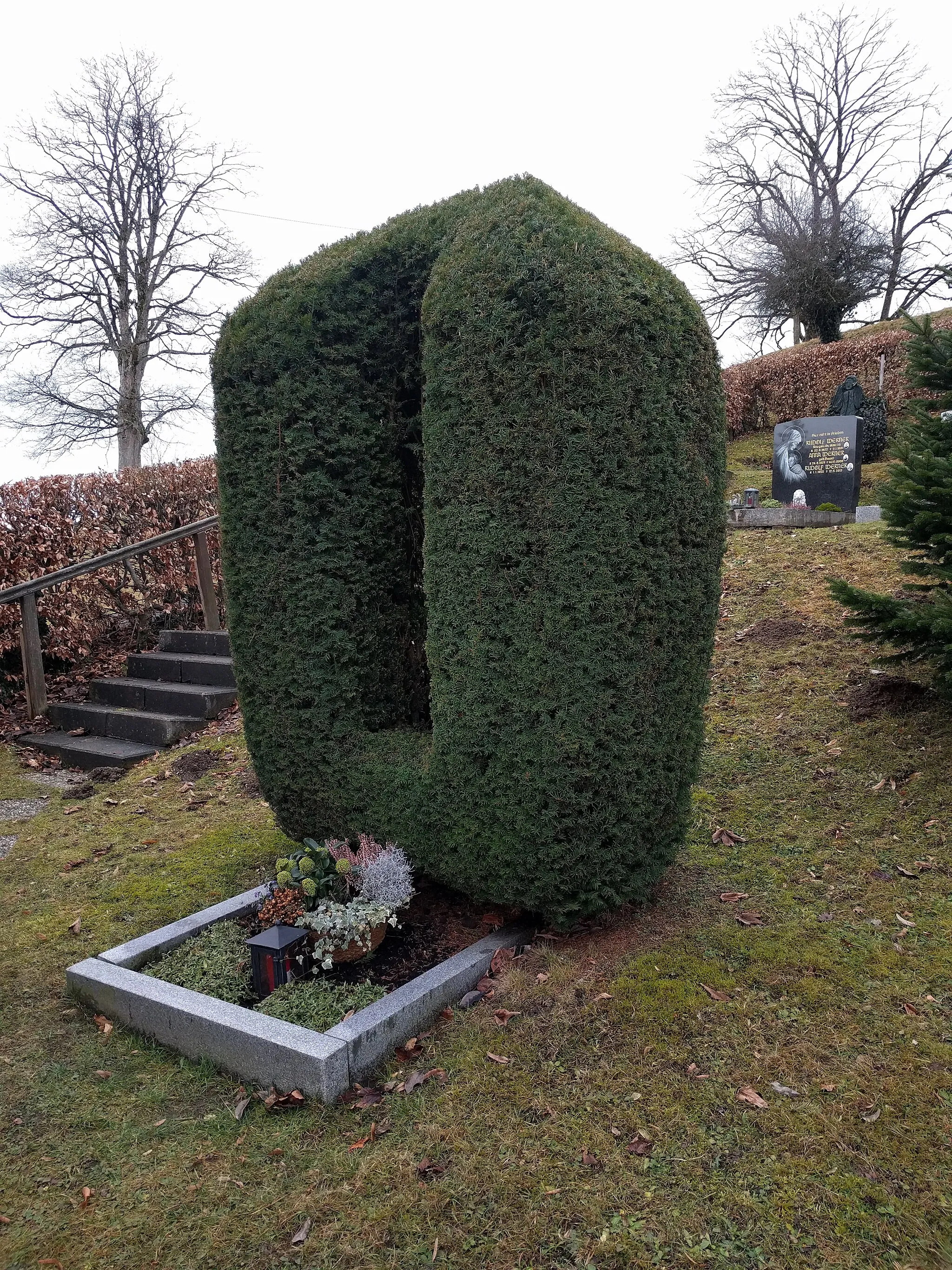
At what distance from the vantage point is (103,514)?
33.2 ft

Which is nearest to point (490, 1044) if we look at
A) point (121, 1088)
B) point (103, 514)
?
point (121, 1088)

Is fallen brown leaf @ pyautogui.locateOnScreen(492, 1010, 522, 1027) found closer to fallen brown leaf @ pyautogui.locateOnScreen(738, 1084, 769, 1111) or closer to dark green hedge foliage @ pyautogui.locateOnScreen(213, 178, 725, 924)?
dark green hedge foliage @ pyautogui.locateOnScreen(213, 178, 725, 924)

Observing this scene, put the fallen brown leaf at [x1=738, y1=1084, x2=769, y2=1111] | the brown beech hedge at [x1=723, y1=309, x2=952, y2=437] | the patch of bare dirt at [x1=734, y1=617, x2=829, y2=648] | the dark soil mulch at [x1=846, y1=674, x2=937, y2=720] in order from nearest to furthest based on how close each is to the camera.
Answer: the fallen brown leaf at [x1=738, y1=1084, x2=769, y2=1111] < the dark soil mulch at [x1=846, y1=674, x2=937, y2=720] < the patch of bare dirt at [x1=734, y1=617, x2=829, y2=648] < the brown beech hedge at [x1=723, y1=309, x2=952, y2=437]

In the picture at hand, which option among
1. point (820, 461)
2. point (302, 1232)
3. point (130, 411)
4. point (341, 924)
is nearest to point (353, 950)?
point (341, 924)

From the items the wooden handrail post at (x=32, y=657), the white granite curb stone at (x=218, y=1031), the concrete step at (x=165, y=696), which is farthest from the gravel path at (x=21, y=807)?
the white granite curb stone at (x=218, y=1031)

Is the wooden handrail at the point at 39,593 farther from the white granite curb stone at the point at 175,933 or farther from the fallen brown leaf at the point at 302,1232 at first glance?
the fallen brown leaf at the point at 302,1232

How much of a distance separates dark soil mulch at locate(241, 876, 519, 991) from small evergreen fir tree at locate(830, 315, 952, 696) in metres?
2.95

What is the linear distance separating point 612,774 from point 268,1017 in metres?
1.70

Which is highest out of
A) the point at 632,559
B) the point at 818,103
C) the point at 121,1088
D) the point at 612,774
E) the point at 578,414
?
the point at 818,103

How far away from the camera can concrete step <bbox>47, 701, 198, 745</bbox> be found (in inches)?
319

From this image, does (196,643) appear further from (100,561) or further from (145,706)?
(100,561)

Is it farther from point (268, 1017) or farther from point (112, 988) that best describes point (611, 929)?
point (112, 988)

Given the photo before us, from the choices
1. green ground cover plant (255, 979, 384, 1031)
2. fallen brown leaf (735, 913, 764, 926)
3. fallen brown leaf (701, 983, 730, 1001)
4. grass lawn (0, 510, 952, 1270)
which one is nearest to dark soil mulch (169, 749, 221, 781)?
grass lawn (0, 510, 952, 1270)

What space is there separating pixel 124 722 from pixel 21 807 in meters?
1.45
